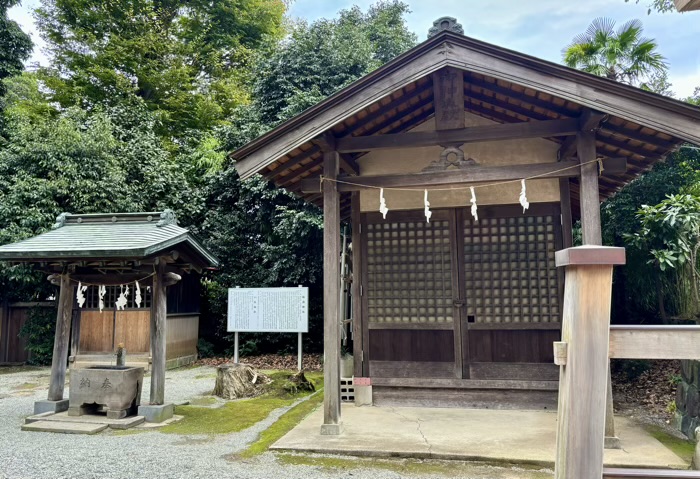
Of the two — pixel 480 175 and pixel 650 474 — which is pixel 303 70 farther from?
pixel 650 474

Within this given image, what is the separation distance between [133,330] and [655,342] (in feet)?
41.2

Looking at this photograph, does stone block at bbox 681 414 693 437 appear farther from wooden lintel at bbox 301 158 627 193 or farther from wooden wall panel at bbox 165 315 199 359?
wooden wall panel at bbox 165 315 199 359

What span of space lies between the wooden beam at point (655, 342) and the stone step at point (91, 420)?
6.21 m

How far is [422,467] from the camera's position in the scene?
4.68m

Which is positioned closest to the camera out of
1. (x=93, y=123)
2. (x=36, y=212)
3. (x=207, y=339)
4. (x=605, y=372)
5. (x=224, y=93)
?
(x=605, y=372)

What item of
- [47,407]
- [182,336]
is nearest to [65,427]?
[47,407]

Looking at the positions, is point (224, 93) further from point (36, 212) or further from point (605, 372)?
point (605, 372)

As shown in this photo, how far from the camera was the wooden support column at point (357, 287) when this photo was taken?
7.29 meters

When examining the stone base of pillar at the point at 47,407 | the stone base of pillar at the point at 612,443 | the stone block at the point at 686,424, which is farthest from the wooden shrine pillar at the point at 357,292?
the stone base of pillar at the point at 47,407

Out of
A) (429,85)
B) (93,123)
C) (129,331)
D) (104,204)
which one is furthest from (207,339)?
(429,85)

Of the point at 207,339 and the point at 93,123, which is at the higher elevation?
the point at 93,123

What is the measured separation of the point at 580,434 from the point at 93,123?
15.5 m

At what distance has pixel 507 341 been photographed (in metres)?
6.93

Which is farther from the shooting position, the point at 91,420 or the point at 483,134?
the point at 91,420
